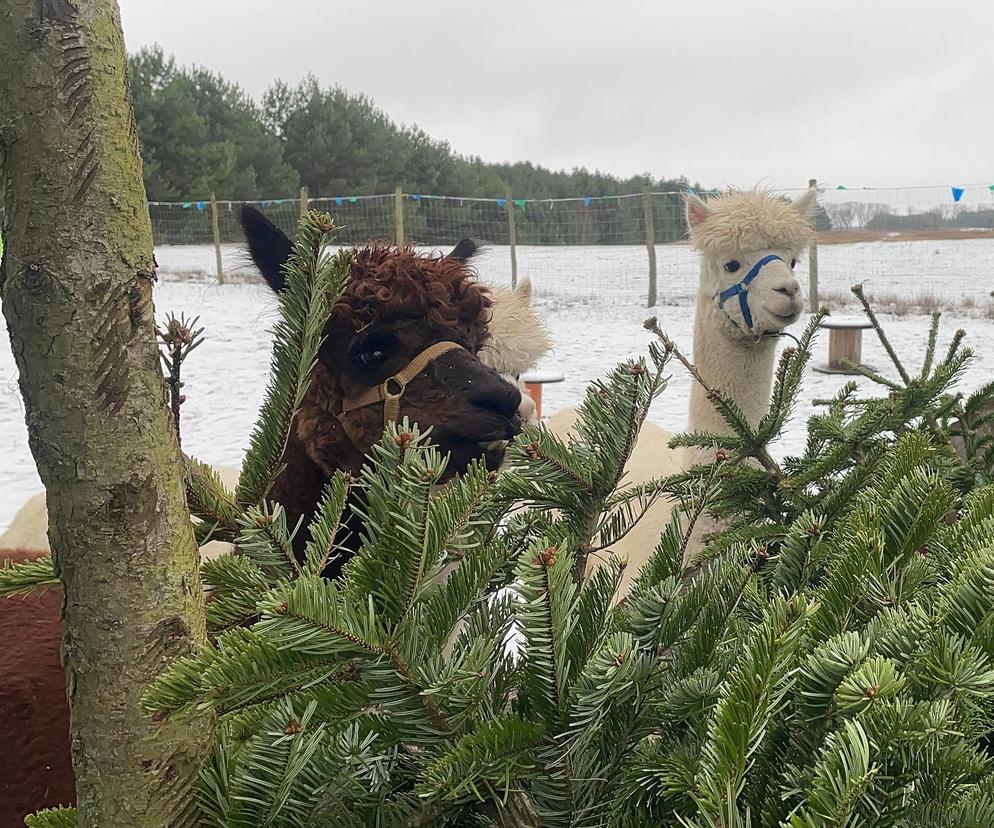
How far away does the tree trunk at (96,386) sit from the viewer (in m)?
0.61

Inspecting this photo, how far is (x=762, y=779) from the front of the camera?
58 cm

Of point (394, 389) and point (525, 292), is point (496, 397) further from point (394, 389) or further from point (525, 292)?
point (525, 292)

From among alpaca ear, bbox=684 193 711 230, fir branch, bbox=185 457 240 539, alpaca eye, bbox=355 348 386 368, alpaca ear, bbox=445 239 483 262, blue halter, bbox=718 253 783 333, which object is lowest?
fir branch, bbox=185 457 240 539

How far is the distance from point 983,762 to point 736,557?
26cm

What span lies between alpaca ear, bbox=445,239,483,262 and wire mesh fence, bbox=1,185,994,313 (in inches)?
528

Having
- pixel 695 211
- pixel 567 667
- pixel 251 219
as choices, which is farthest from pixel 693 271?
pixel 567 667

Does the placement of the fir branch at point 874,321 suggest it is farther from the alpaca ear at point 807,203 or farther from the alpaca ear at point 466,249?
the alpaca ear at point 807,203

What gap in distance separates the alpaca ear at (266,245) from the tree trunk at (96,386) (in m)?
1.37

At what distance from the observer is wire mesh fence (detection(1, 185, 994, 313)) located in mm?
17062

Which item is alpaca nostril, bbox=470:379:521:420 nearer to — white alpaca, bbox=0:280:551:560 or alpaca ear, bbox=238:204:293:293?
white alpaca, bbox=0:280:551:560

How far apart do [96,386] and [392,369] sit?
4.78 feet

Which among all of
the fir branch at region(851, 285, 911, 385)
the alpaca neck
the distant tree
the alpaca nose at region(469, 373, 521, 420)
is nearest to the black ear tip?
the alpaca nose at region(469, 373, 521, 420)

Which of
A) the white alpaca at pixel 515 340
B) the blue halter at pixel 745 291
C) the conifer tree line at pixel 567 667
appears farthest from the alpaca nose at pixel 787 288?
the conifer tree line at pixel 567 667

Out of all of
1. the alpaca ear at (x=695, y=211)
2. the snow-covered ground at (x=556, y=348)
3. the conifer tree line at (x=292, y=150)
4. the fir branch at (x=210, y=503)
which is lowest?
the snow-covered ground at (x=556, y=348)
